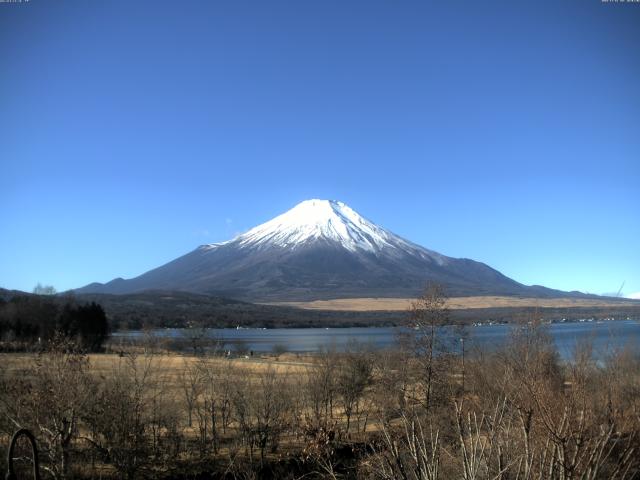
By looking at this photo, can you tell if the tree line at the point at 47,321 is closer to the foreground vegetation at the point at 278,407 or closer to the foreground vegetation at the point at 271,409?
the foreground vegetation at the point at 278,407

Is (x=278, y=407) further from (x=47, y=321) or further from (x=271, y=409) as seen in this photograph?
(x=47, y=321)

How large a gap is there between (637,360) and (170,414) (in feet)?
79.7

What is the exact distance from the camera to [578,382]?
7410 mm

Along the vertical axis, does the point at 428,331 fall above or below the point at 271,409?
above

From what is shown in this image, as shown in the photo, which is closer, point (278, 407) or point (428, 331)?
point (278, 407)

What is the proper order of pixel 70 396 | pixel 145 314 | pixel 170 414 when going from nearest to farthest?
pixel 70 396 → pixel 170 414 → pixel 145 314

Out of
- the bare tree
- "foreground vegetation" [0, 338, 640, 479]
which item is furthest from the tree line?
the bare tree

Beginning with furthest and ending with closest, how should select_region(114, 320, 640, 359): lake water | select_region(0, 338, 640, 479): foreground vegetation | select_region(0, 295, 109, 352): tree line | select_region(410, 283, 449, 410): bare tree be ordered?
select_region(0, 295, 109, 352): tree line → select_region(114, 320, 640, 359): lake water → select_region(410, 283, 449, 410): bare tree → select_region(0, 338, 640, 479): foreground vegetation

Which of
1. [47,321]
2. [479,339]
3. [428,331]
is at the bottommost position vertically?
[479,339]

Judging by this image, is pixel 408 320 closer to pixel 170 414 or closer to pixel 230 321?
pixel 170 414

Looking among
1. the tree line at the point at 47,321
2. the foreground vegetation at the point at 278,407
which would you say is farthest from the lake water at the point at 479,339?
the tree line at the point at 47,321

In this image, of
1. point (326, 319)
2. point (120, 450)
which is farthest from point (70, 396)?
point (326, 319)

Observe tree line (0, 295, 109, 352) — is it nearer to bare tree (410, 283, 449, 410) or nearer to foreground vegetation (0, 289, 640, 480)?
foreground vegetation (0, 289, 640, 480)

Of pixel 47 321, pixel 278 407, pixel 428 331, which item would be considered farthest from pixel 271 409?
pixel 47 321
